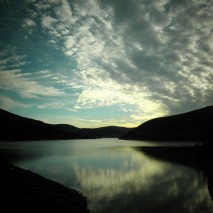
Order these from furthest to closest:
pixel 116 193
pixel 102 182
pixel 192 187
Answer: pixel 102 182, pixel 192 187, pixel 116 193

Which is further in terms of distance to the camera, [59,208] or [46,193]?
[46,193]

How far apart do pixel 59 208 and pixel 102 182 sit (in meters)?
22.6

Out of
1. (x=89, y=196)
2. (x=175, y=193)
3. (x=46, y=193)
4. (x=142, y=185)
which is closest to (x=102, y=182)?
(x=142, y=185)

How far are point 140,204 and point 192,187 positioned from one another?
16246 millimetres

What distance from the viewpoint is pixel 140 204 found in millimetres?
31203

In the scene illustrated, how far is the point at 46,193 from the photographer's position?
30266 mm

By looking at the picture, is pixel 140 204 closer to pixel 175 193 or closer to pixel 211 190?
pixel 175 193

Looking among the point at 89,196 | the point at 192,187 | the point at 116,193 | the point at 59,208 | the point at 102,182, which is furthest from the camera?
the point at 102,182

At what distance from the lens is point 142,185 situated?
43906 mm

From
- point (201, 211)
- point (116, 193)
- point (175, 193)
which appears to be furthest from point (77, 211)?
point (175, 193)

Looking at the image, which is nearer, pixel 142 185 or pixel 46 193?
pixel 46 193

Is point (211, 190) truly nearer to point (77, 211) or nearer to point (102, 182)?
point (102, 182)

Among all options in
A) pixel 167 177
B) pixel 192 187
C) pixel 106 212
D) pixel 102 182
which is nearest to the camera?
pixel 106 212

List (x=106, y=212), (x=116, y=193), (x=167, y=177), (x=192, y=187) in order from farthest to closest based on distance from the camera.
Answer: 1. (x=167, y=177)
2. (x=192, y=187)
3. (x=116, y=193)
4. (x=106, y=212)
